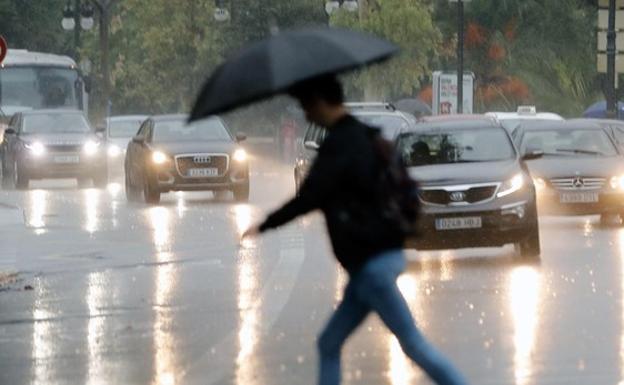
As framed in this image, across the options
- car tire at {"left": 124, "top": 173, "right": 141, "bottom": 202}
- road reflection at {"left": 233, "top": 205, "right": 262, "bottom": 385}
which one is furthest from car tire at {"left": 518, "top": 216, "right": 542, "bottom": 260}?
car tire at {"left": 124, "top": 173, "right": 141, "bottom": 202}

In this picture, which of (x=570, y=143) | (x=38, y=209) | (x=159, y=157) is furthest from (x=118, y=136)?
(x=570, y=143)

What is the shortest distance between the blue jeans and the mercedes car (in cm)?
4803

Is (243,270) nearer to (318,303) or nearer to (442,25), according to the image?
(318,303)

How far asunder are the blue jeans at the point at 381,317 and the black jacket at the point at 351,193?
74 millimetres

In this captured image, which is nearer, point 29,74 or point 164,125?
point 164,125

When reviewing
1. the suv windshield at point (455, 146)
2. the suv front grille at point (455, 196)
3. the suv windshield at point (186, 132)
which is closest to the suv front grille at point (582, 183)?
the suv windshield at point (455, 146)

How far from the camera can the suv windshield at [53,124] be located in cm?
4489

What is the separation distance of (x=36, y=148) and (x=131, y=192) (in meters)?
5.48

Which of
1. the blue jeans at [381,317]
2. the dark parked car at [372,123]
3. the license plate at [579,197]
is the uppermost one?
the blue jeans at [381,317]

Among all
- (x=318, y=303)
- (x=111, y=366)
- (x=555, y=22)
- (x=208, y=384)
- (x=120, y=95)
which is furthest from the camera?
(x=120, y=95)

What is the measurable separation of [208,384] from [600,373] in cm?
228

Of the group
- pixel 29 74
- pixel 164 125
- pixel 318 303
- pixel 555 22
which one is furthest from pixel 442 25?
pixel 318 303

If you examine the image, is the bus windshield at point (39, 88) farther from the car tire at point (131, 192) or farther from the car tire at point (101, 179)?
the car tire at point (131, 192)

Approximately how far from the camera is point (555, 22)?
7281 cm
